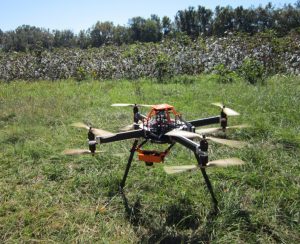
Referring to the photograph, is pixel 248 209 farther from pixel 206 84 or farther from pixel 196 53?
pixel 196 53

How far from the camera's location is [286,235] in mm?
2812

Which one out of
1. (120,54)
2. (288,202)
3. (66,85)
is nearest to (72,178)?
(288,202)

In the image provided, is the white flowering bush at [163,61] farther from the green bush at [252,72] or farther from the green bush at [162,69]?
the green bush at [252,72]

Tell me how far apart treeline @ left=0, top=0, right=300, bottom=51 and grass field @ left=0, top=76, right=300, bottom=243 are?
19.0m

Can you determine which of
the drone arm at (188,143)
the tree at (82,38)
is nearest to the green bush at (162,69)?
the drone arm at (188,143)

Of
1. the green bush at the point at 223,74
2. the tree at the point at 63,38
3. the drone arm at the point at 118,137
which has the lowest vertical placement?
the green bush at the point at 223,74

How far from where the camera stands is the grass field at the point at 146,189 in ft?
9.78

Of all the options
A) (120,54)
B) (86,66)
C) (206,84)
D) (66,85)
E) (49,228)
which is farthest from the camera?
(120,54)

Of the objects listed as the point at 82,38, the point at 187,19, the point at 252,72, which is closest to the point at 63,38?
the point at 82,38

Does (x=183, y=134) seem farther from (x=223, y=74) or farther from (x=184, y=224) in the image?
(x=223, y=74)

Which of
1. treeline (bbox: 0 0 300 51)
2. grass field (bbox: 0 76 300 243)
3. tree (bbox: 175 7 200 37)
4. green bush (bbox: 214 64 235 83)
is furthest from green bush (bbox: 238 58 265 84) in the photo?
tree (bbox: 175 7 200 37)

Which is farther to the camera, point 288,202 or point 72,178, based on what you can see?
point 72,178

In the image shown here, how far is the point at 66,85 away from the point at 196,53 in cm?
376

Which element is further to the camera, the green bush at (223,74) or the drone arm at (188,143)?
the green bush at (223,74)
